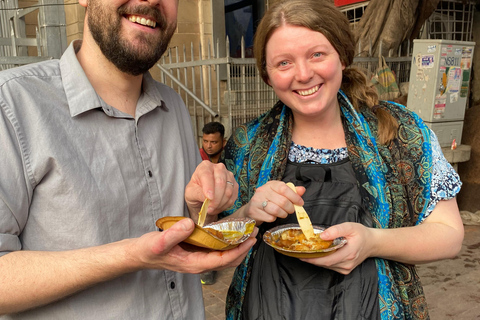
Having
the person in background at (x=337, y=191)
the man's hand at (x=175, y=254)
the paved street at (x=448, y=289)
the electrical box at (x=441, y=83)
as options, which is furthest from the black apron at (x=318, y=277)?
the electrical box at (x=441, y=83)

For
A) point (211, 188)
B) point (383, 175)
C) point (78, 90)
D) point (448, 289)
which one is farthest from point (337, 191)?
point (448, 289)

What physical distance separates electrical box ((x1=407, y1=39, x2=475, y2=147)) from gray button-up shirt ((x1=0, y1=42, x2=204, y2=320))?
203 inches

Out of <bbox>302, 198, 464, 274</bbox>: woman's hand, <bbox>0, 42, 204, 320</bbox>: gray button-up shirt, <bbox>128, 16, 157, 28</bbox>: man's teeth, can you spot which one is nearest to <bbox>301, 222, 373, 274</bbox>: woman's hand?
<bbox>302, 198, 464, 274</bbox>: woman's hand

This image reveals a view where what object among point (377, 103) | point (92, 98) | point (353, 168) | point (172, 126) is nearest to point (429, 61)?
point (377, 103)

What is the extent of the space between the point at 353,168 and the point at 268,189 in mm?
428

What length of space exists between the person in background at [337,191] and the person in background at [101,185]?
34 cm

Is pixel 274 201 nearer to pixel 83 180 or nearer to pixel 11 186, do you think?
pixel 83 180

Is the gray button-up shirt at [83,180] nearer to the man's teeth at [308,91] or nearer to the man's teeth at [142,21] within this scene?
the man's teeth at [142,21]

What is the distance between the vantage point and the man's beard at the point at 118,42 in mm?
1446

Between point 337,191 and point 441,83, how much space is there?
478cm

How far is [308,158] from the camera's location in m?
1.96

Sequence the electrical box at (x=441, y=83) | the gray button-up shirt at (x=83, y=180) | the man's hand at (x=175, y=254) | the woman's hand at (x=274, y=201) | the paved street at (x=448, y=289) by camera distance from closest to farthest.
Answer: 1. the man's hand at (x=175, y=254)
2. the gray button-up shirt at (x=83, y=180)
3. the woman's hand at (x=274, y=201)
4. the paved street at (x=448, y=289)
5. the electrical box at (x=441, y=83)

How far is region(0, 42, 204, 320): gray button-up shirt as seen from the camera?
4.11 feet

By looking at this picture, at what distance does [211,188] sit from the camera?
1.51 m
